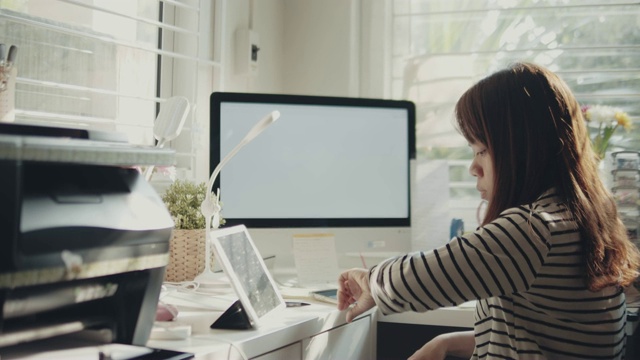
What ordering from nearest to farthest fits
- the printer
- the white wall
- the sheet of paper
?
the printer, the sheet of paper, the white wall

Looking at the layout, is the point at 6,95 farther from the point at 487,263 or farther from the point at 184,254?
the point at 487,263

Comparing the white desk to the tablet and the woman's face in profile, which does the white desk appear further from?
the woman's face in profile

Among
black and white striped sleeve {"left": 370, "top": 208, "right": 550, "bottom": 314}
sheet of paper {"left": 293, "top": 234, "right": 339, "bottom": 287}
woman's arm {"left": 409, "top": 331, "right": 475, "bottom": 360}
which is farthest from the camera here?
sheet of paper {"left": 293, "top": 234, "right": 339, "bottom": 287}

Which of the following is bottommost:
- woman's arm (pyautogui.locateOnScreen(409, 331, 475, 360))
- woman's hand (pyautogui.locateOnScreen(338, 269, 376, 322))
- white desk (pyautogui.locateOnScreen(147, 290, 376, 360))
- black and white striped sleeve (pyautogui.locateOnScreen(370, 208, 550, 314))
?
woman's arm (pyautogui.locateOnScreen(409, 331, 475, 360))

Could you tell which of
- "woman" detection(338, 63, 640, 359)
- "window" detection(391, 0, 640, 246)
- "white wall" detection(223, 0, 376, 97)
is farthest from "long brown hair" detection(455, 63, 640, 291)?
"white wall" detection(223, 0, 376, 97)

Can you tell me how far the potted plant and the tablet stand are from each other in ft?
1.54

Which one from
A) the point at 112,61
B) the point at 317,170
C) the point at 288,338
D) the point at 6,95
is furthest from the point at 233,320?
the point at 112,61

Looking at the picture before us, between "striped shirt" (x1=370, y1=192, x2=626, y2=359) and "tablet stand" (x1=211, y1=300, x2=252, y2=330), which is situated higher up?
"striped shirt" (x1=370, y1=192, x2=626, y2=359)

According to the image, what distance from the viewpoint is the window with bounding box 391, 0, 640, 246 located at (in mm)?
2281

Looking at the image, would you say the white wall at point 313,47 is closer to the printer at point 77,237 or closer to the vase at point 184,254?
the vase at point 184,254

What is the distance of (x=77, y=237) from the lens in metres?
0.75

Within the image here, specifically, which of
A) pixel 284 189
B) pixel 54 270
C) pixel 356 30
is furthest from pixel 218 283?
pixel 356 30

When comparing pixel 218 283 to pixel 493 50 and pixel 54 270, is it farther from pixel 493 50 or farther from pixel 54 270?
pixel 493 50

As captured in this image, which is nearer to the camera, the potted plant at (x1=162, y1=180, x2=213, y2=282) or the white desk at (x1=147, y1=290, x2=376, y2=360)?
the white desk at (x1=147, y1=290, x2=376, y2=360)
